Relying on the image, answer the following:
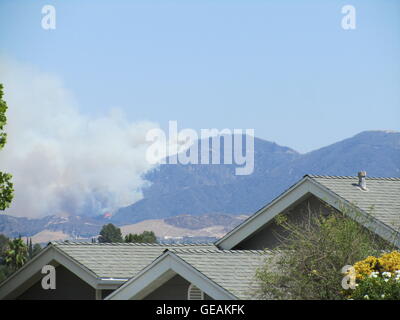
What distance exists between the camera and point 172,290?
24.9 meters

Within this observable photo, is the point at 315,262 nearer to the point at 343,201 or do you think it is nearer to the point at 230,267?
the point at 230,267

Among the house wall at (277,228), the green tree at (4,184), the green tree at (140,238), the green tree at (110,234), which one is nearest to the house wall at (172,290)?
the house wall at (277,228)

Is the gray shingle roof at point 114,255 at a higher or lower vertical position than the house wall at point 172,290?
higher

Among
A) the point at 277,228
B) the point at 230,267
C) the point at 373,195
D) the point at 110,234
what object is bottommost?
the point at 230,267

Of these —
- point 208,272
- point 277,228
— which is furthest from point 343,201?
point 208,272

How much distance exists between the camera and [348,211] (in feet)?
85.6

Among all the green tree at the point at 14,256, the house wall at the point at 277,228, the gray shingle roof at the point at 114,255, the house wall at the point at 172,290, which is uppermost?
the green tree at the point at 14,256

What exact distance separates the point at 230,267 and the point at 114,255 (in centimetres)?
576

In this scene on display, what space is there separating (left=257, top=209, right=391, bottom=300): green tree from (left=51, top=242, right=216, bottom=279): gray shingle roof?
456cm

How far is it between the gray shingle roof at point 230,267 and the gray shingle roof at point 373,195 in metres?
2.96

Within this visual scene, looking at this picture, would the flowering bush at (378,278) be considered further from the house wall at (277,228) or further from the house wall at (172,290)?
the house wall at (277,228)

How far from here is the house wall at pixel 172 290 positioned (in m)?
24.8
